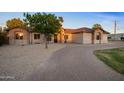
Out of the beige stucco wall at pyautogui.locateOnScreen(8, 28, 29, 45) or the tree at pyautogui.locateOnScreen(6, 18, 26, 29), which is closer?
the tree at pyautogui.locateOnScreen(6, 18, 26, 29)

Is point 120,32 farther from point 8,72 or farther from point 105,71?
point 8,72

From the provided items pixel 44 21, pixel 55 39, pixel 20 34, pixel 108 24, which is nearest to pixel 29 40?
pixel 20 34

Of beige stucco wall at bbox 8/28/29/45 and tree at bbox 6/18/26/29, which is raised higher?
tree at bbox 6/18/26/29

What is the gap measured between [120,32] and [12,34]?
39.6 ft

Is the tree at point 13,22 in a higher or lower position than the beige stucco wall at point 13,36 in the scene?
higher

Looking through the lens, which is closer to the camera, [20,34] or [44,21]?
[44,21]

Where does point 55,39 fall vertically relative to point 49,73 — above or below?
above

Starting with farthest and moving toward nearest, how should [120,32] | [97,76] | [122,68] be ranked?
[120,32], [122,68], [97,76]

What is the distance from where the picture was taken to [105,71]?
5512 millimetres

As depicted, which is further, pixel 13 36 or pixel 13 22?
pixel 13 36

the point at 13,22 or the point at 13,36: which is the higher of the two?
the point at 13,22

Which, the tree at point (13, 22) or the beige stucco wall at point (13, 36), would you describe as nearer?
the tree at point (13, 22)
